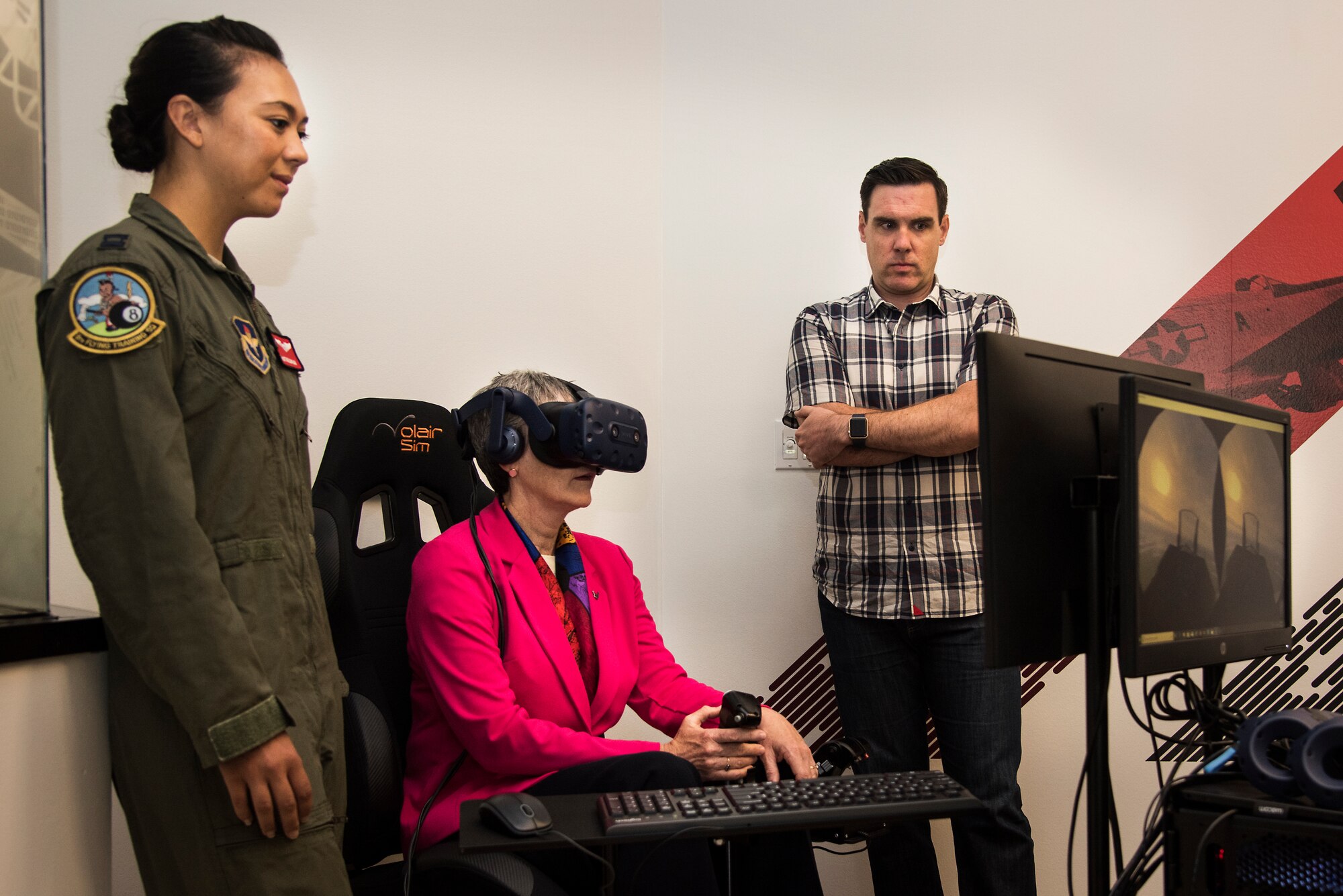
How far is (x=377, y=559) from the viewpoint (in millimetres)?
1854

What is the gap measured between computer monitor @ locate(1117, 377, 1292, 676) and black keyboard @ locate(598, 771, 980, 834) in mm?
303

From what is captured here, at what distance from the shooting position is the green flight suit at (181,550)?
1104 mm

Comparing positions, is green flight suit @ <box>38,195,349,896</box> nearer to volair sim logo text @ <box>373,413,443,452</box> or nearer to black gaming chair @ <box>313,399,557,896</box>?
black gaming chair @ <box>313,399,557,896</box>

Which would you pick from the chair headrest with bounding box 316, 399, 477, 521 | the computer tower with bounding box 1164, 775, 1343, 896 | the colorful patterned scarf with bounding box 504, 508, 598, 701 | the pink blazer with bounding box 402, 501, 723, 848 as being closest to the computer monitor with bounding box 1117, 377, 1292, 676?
the computer tower with bounding box 1164, 775, 1343, 896

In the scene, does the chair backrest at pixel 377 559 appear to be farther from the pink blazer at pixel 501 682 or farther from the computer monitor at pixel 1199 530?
the computer monitor at pixel 1199 530

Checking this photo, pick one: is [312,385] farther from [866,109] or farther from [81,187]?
[866,109]

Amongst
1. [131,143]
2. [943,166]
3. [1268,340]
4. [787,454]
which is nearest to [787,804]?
[131,143]

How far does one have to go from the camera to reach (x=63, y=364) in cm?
112

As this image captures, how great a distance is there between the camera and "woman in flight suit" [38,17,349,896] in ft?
3.63

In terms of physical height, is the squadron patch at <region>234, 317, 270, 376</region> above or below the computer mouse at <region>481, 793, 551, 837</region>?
above

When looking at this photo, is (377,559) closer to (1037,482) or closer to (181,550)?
(181,550)

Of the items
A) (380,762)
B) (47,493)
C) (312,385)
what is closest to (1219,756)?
(380,762)

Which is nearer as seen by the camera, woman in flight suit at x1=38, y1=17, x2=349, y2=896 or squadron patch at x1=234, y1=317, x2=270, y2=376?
woman in flight suit at x1=38, y1=17, x2=349, y2=896

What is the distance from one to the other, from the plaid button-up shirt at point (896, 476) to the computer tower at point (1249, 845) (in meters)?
1.06
